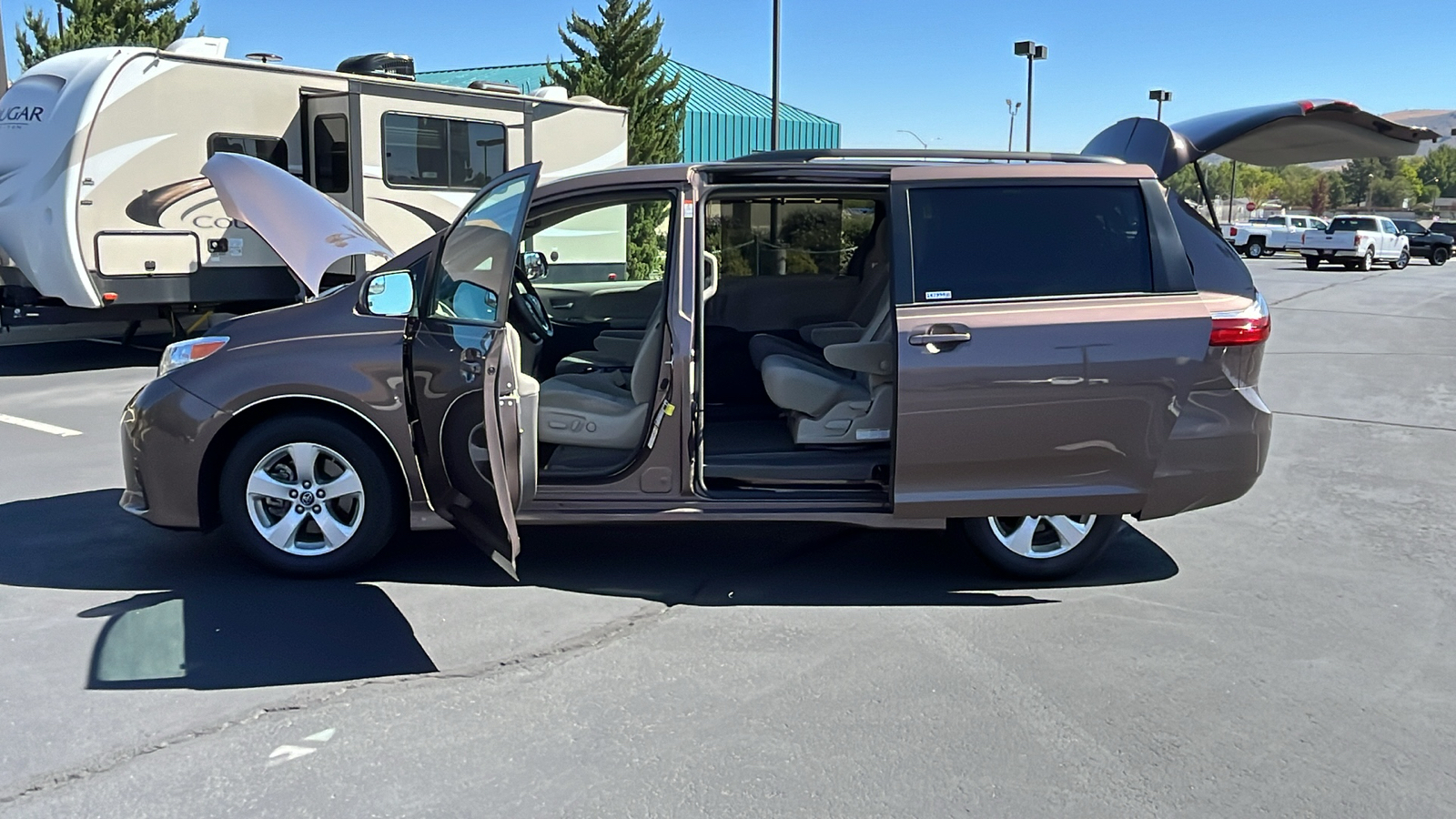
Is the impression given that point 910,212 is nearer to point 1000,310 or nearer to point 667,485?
point 1000,310

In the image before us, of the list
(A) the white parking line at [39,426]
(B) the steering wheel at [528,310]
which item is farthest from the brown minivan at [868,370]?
(A) the white parking line at [39,426]

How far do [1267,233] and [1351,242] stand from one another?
6.24m

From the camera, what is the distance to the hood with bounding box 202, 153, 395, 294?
18.7ft

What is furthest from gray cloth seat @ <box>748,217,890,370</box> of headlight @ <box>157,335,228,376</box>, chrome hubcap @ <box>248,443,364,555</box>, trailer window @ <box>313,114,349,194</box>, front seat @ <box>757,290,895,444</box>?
trailer window @ <box>313,114,349,194</box>

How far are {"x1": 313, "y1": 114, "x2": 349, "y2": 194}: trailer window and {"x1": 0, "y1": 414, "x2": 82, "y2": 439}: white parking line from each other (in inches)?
170

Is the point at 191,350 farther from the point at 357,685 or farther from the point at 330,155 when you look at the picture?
the point at 330,155

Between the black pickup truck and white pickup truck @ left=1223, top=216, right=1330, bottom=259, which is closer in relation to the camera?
white pickup truck @ left=1223, top=216, right=1330, bottom=259

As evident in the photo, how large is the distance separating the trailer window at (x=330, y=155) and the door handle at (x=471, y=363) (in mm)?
8558

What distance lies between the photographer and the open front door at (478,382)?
14.0ft

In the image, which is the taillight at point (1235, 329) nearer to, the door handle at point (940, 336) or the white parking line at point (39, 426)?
the door handle at point (940, 336)

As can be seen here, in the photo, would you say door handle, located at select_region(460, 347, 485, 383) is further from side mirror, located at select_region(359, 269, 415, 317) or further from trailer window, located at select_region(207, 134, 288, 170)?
trailer window, located at select_region(207, 134, 288, 170)

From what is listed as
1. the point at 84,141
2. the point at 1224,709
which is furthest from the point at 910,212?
the point at 84,141

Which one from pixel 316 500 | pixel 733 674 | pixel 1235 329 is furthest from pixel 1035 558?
pixel 316 500

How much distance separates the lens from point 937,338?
15.4 feet
